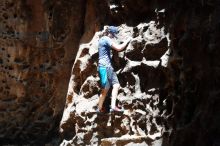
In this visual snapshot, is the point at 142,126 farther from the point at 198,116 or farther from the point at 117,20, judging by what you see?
the point at 117,20

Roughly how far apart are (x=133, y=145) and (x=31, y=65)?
6.36ft

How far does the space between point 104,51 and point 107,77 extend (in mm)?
300

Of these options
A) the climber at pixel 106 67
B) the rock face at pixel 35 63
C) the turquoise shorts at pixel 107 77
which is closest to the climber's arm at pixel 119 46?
the climber at pixel 106 67

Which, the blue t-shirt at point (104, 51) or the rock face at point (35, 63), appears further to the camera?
the rock face at point (35, 63)

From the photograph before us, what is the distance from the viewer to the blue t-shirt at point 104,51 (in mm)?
5914

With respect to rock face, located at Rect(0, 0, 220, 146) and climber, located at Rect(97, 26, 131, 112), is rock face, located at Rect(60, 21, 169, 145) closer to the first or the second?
rock face, located at Rect(0, 0, 220, 146)

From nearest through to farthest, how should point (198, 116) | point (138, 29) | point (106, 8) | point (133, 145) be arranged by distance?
point (198, 116) < point (133, 145) < point (138, 29) < point (106, 8)

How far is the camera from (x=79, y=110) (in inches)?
244

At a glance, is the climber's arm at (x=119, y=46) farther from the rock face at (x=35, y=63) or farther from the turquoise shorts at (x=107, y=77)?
the rock face at (x=35, y=63)

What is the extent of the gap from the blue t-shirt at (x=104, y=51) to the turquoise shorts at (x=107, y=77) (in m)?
0.06

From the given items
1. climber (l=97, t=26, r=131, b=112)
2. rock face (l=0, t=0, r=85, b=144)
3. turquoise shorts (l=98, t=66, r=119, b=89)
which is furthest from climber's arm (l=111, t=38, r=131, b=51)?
rock face (l=0, t=0, r=85, b=144)

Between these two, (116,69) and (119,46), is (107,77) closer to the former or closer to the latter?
(116,69)

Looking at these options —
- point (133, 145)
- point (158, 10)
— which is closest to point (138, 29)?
point (158, 10)

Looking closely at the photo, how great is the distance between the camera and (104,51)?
593 centimetres
